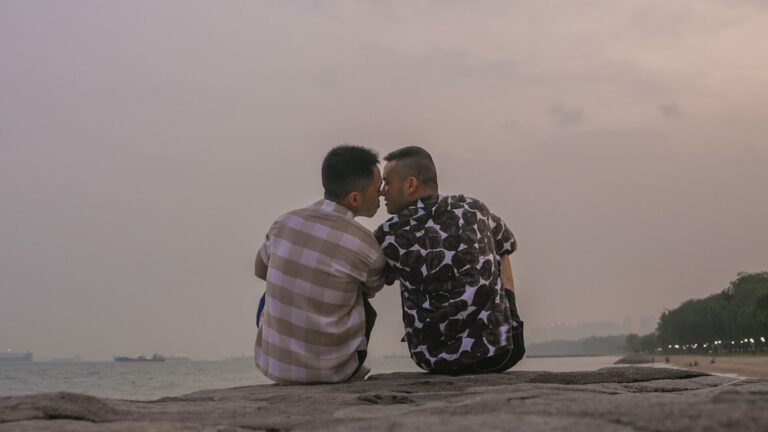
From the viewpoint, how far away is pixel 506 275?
6074 mm

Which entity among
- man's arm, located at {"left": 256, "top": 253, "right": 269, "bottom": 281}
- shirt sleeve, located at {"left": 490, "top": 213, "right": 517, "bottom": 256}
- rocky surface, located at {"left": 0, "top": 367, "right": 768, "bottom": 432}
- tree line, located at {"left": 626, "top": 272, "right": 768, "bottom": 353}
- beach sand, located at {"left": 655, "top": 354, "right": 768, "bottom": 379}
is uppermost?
tree line, located at {"left": 626, "top": 272, "right": 768, "bottom": 353}

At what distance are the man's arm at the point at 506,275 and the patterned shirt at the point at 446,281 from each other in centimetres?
26

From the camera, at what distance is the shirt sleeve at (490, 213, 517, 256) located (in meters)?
6.07

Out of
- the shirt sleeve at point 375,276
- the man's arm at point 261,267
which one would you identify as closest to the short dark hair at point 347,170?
the shirt sleeve at point 375,276

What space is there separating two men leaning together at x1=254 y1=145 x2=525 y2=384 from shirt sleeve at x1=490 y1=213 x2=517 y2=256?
212mm

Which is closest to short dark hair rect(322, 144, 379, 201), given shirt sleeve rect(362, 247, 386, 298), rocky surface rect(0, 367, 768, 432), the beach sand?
shirt sleeve rect(362, 247, 386, 298)

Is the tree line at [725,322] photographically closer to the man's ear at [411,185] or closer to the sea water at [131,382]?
the sea water at [131,382]

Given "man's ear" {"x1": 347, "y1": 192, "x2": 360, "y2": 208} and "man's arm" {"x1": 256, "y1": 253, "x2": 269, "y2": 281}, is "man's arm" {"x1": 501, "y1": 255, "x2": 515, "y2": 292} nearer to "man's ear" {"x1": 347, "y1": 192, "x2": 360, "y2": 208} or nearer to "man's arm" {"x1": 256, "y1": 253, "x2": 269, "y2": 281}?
"man's ear" {"x1": 347, "y1": 192, "x2": 360, "y2": 208}

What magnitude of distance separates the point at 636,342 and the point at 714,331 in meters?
85.9

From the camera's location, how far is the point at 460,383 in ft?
15.6

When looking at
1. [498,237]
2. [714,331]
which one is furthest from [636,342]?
[498,237]

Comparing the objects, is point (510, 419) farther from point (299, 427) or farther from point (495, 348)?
point (495, 348)

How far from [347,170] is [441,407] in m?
2.98

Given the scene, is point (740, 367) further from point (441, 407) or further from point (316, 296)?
point (441, 407)
